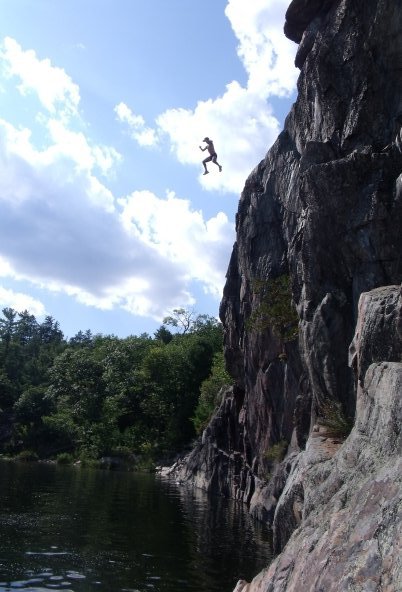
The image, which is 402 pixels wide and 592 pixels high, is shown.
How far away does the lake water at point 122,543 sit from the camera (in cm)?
1573

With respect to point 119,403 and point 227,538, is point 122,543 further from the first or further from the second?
point 119,403

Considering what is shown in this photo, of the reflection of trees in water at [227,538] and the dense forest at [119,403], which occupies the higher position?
the dense forest at [119,403]

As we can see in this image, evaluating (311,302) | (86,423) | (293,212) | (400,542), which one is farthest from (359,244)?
(86,423)

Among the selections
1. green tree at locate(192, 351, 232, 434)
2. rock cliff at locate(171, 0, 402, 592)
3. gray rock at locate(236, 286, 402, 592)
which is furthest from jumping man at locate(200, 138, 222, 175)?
green tree at locate(192, 351, 232, 434)

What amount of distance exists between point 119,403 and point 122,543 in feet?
175

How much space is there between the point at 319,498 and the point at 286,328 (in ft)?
66.4

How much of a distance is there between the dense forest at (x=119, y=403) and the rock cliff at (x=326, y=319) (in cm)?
2290

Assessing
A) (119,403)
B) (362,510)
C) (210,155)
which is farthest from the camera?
(119,403)

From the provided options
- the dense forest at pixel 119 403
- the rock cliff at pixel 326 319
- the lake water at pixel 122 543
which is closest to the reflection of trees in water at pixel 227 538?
the lake water at pixel 122 543

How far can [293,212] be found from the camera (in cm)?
3102

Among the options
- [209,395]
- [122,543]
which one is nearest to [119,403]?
[209,395]

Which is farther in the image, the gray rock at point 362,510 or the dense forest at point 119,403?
the dense forest at point 119,403

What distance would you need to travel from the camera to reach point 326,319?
2302 cm

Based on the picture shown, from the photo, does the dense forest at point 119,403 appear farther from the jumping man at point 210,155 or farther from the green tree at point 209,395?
the jumping man at point 210,155
